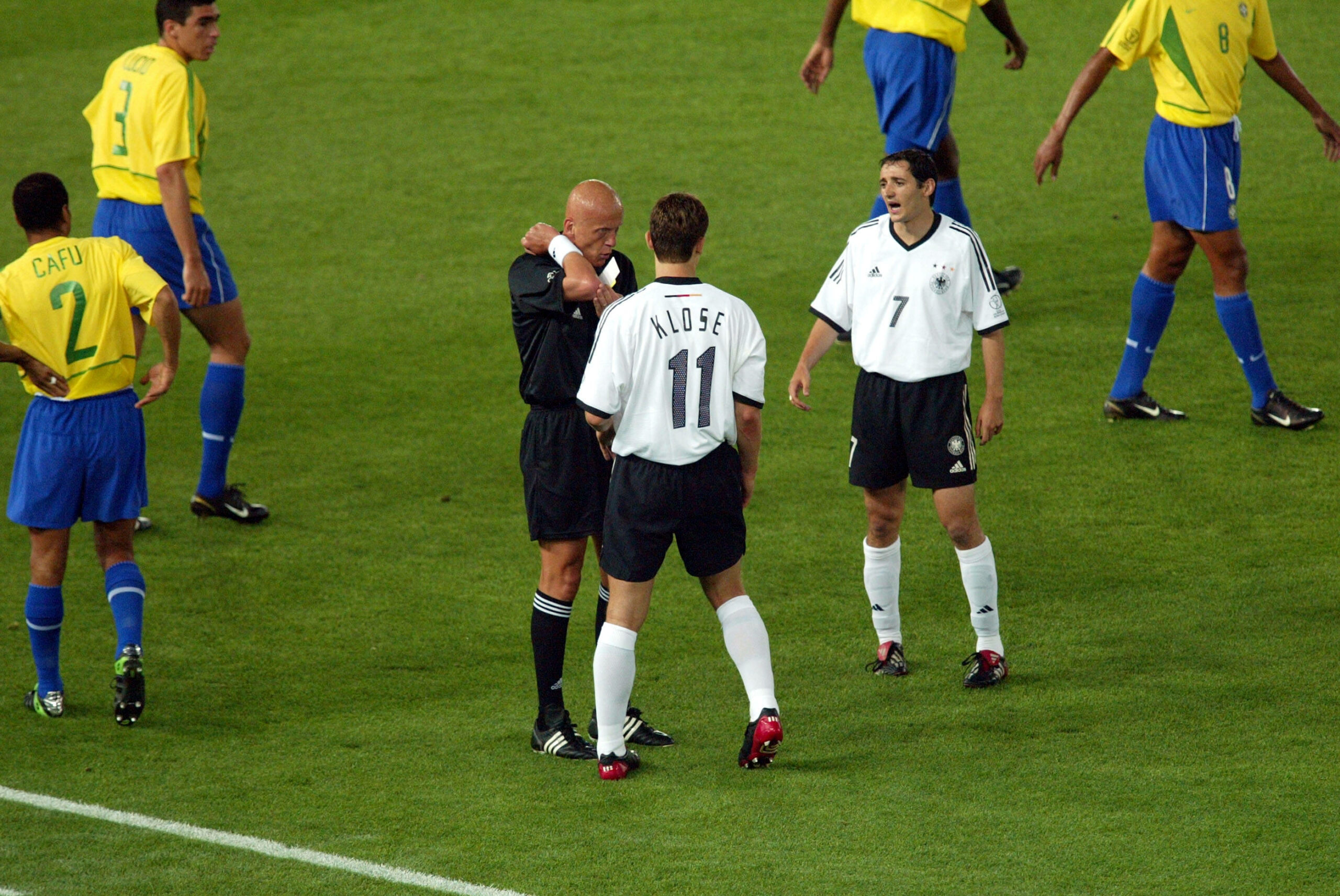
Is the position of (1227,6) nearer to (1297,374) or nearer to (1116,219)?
(1297,374)

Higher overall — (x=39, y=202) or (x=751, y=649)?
(x=39, y=202)

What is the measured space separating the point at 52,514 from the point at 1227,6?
533 centimetres

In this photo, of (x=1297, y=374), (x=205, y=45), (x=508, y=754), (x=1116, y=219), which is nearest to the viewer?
(x=508, y=754)

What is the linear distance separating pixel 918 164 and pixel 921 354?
610 mm

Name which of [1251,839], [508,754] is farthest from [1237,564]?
[508,754]

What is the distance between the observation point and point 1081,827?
4.04m

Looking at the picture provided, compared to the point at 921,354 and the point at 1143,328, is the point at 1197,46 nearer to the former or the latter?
the point at 1143,328

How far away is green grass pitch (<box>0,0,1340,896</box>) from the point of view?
13.4 feet

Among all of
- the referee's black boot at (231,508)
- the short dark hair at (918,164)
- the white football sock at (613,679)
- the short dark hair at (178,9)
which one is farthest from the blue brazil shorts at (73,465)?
the short dark hair at (918,164)

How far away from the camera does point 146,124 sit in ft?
21.1

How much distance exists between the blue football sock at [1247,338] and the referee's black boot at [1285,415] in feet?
0.11

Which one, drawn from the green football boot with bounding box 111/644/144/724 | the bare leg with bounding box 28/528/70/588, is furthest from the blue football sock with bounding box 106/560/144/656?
the bare leg with bounding box 28/528/70/588

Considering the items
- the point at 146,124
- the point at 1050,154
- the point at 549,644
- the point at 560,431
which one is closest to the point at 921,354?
the point at 560,431

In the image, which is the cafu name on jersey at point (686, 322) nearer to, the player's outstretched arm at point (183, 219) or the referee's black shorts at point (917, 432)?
the referee's black shorts at point (917, 432)
